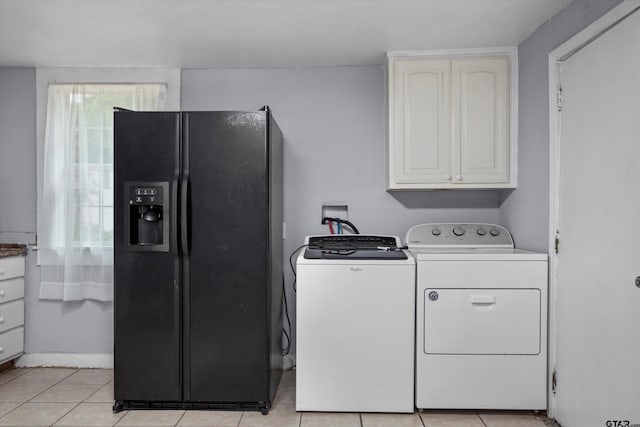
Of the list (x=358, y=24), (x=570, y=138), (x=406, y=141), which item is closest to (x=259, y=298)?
(x=406, y=141)

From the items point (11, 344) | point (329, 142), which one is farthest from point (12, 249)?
point (329, 142)

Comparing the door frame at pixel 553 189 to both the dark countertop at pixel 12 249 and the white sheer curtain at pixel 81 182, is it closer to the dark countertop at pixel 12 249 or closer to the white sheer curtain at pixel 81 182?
the white sheer curtain at pixel 81 182

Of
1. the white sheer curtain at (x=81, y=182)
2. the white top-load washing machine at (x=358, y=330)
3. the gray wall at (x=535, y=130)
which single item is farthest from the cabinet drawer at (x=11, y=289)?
the gray wall at (x=535, y=130)

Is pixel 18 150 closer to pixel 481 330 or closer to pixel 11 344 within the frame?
pixel 11 344

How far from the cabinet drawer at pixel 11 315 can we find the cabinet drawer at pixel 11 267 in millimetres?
202

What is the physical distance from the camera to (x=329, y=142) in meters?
3.27

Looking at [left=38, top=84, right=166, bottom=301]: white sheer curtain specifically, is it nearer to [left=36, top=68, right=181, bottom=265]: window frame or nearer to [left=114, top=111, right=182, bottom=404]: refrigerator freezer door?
[left=36, top=68, right=181, bottom=265]: window frame

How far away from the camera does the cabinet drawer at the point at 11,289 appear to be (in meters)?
3.05

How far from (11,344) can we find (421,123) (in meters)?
3.29

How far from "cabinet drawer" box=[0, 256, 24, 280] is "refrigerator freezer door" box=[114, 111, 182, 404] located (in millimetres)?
1171

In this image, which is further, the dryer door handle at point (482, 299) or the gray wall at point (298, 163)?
the gray wall at point (298, 163)

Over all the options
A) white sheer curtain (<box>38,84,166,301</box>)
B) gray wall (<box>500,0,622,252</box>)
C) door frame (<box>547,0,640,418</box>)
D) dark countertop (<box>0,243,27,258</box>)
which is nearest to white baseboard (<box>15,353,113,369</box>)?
white sheer curtain (<box>38,84,166,301</box>)

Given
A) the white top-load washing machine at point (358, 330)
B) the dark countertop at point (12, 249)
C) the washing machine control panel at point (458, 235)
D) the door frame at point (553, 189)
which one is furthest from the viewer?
the dark countertop at point (12, 249)

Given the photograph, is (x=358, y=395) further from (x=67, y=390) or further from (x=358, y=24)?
(x=358, y=24)
